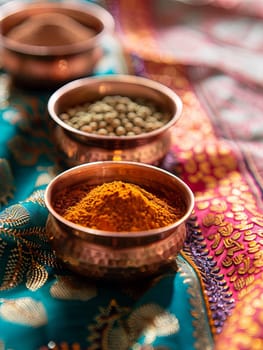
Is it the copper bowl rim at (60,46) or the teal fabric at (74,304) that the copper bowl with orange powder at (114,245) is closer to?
the teal fabric at (74,304)

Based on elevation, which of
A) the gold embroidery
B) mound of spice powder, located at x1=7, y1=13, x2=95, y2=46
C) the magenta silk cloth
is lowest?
the gold embroidery

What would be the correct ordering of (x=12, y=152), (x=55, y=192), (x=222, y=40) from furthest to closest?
(x=222, y=40) → (x=12, y=152) → (x=55, y=192)

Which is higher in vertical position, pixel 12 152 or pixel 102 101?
pixel 102 101

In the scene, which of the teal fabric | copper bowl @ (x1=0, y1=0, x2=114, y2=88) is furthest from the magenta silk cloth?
copper bowl @ (x1=0, y1=0, x2=114, y2=88)

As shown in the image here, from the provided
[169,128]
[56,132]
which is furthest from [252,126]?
[56,132]

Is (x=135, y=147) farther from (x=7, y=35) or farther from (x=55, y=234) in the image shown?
(x=7, y=35)

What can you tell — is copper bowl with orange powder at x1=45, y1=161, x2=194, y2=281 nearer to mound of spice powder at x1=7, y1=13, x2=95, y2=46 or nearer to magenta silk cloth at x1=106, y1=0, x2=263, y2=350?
magenta silk cloth at x1=106, y1=0, x2=263, y2=350
